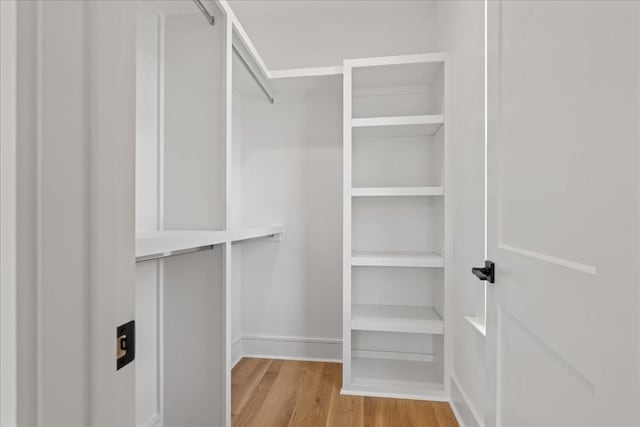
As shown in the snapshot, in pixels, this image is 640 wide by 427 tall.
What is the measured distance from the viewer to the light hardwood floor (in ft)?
5.36

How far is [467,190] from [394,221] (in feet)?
2.38

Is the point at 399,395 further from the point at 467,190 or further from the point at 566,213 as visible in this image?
the point at 566,213

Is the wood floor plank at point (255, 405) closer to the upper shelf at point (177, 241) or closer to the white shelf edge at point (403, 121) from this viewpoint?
the upper shelf at point (177, 241)

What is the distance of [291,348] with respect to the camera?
237 centimetres

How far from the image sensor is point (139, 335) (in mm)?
1334

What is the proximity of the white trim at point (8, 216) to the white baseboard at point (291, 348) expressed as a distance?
7.18ft

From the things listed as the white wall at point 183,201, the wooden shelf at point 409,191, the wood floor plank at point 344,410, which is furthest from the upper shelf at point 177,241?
the wood floor plank at point 344,410

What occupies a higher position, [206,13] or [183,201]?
[206,13]

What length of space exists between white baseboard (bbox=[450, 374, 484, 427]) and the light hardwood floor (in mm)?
42

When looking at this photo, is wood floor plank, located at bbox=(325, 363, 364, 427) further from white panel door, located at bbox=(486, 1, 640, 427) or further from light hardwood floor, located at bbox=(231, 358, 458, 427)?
white panel door, located at bbox=(486, 1, 640, 427)

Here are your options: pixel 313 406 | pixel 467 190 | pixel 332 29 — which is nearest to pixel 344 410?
pixel 313 406

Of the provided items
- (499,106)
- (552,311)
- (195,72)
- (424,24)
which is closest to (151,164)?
(195,72)

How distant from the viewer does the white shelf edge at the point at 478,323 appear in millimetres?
1331

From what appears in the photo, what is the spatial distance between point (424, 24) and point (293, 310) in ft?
7.24
